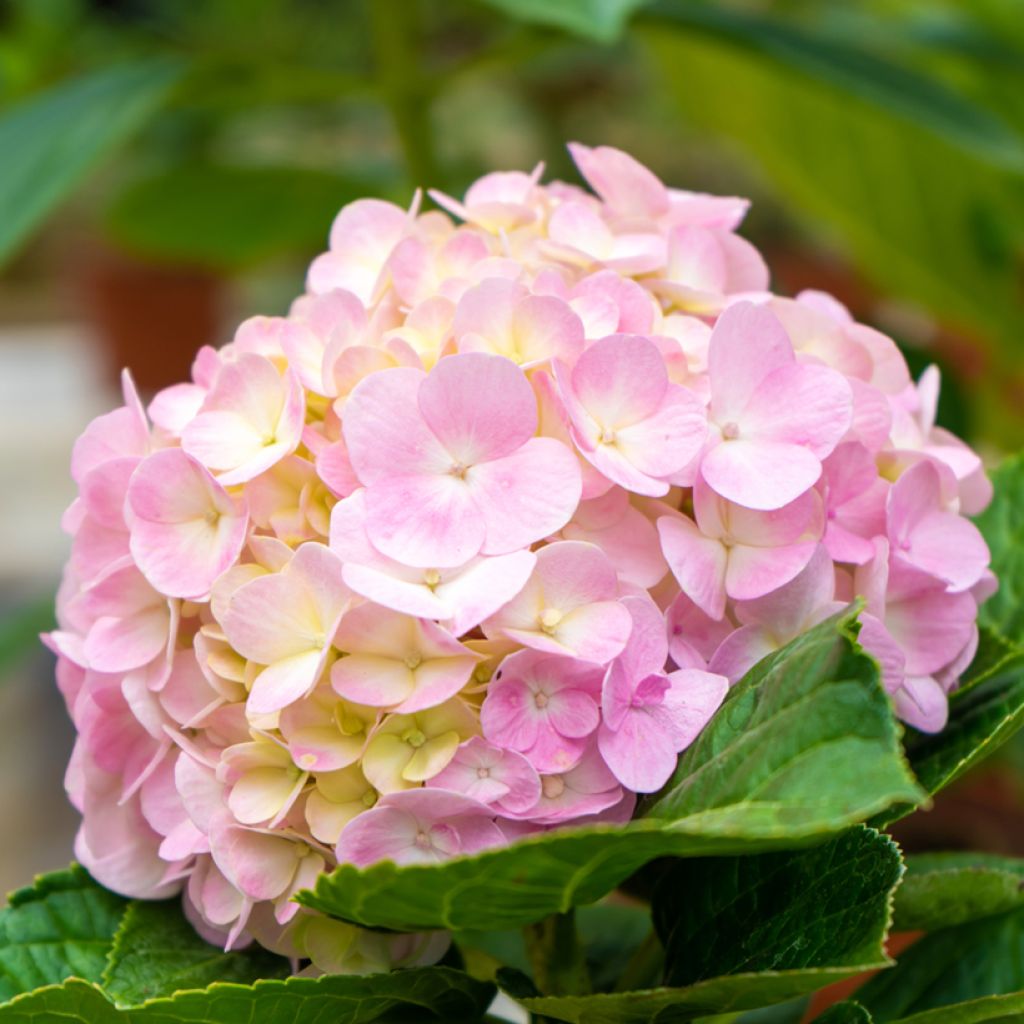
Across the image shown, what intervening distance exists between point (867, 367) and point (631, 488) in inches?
4.8

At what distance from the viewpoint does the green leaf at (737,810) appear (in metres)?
0.27

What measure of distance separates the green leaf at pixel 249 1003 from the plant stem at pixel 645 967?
9cm

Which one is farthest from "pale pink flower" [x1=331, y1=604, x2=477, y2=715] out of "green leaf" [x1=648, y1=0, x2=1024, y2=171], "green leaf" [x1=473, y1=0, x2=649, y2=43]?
"green leaf" [x1=648, y1=0, x2=1024, y2=171]

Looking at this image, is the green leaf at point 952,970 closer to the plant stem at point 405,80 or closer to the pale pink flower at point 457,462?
the pale pink flower at point 457,462

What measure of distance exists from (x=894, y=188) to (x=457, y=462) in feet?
3.06

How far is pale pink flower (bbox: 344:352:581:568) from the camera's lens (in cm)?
33

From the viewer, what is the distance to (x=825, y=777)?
0.92 feet

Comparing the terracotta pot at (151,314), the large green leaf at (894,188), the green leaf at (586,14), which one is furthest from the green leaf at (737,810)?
the terracotta pot at (151,314)

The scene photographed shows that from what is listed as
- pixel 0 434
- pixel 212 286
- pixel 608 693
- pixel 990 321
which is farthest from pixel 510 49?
pixel 0 434

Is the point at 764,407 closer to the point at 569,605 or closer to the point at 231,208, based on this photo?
the point at 569,605

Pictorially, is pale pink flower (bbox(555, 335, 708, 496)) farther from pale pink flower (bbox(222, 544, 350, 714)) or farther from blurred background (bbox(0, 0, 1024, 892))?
blurred background (bbox(0, 0, 1024, 892))

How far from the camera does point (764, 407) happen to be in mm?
367

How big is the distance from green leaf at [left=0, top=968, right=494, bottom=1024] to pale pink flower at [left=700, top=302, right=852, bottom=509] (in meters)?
0.17

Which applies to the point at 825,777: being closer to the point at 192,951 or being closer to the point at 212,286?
the point at 192,951
